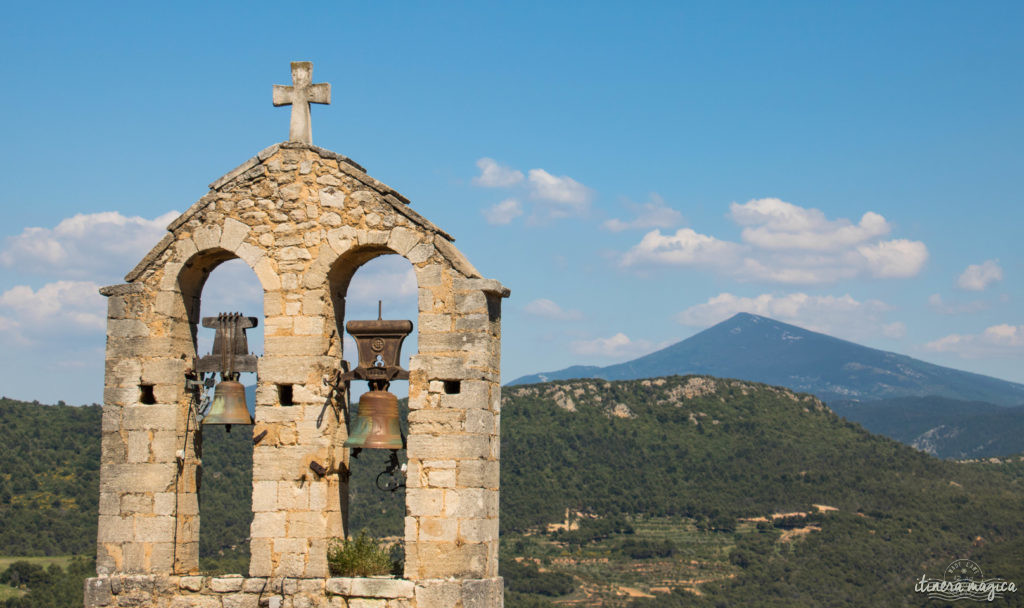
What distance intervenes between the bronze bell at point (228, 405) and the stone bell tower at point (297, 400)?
22 cm

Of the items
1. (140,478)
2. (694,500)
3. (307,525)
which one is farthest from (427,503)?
(694,500)

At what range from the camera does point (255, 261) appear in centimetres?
1043

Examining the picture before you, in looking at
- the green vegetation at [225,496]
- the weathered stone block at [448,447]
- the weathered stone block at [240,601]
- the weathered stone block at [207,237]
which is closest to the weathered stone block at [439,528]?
the weathered stone block at [448,447]

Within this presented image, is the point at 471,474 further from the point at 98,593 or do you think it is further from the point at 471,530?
the point at 98,593

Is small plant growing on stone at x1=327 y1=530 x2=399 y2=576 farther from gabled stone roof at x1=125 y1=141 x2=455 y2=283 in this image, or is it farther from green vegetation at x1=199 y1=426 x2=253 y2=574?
green vegetation at x1=199 y1=426 x2=253 y2=574

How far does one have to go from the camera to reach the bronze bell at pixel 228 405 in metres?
10.8

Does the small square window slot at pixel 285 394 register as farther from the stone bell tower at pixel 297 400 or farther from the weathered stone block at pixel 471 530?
the weathered stone block at pixel 471 530

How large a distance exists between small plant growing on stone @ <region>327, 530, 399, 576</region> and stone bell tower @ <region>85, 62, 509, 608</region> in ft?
0.45

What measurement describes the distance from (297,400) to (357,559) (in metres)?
1.57

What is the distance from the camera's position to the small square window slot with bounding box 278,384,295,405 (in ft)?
33.9

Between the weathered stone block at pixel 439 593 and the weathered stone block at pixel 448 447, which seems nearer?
the weathered stone block at pixel 439 593

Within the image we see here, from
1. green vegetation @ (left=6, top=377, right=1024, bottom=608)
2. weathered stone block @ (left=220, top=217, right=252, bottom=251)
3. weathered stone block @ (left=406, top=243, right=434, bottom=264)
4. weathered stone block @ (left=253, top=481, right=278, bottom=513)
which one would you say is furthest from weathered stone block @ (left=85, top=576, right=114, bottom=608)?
green vegetation @ (left=6, top=377, right=1024, bottom=608)

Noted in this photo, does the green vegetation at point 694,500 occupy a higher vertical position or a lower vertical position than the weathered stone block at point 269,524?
lower

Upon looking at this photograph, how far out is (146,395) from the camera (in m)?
10.8
